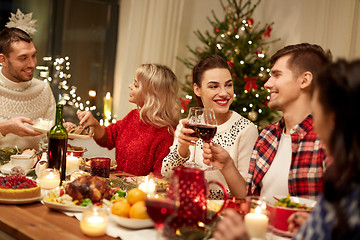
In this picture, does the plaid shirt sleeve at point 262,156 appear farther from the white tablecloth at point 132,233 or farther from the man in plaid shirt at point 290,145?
the white tablecloth at point 132,233

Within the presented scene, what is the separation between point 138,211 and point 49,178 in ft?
2.21

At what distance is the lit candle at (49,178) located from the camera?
5.93 ft

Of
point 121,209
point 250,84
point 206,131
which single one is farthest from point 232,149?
point 250,84

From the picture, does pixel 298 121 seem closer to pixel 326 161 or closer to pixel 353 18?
pixel 326 161

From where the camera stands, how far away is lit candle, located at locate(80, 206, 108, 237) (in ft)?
4.13

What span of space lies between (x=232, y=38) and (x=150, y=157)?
77.8 inches

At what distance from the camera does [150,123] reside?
2.95 metres

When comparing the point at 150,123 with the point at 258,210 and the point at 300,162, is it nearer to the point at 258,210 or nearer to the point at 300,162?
the point at 300,162

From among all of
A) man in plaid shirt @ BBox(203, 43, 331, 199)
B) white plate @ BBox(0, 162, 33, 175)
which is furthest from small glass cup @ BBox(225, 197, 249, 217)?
white plate @ BBox(0, 162, 33, 175)

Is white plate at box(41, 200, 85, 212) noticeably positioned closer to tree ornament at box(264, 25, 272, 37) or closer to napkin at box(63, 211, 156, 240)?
napkin at box(63, 211, 156, 240)

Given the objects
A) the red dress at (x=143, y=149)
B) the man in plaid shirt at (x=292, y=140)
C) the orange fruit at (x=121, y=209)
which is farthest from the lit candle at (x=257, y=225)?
the red dress at (x=143, y=149)

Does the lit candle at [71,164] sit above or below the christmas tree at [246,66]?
below

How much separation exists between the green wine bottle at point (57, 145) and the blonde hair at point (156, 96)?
1089mm

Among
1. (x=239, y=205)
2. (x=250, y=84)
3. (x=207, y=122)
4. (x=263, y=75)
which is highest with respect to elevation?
(x=263, y=75)
